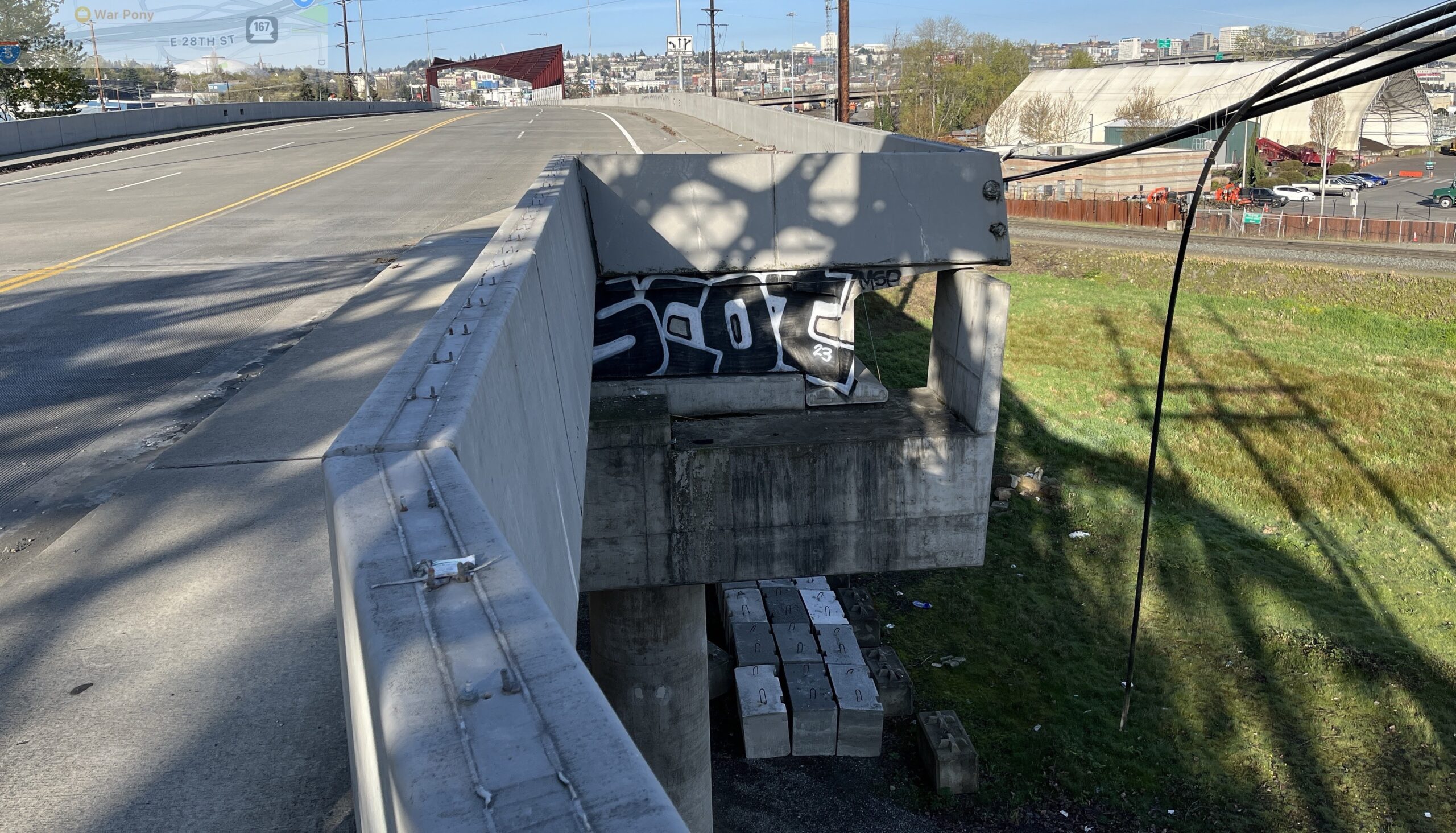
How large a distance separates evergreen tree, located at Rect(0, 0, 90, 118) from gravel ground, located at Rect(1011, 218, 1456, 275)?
1635 inches

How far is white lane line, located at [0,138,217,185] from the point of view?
24855mm

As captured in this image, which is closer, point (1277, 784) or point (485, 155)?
point (1277, 784)

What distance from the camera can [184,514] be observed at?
646 cm

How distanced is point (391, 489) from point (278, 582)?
263 centimetres

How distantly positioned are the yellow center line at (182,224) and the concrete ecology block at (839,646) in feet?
40.3

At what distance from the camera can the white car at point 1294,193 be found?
63.6 m

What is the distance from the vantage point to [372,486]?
3.43 meters

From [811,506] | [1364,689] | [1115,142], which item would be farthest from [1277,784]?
[1115,142]

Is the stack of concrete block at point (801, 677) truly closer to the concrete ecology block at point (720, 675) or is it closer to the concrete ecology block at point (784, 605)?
the concrete ecology block at point (784, 605)

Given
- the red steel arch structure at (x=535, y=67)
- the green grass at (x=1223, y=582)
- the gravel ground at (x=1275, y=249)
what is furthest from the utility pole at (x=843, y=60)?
the red steel arch structure at (x=535, y=67)

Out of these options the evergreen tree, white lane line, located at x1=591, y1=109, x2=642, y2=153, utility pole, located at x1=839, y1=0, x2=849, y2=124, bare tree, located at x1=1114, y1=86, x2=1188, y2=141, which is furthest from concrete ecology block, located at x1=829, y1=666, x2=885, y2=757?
bare tree, located at x1=1114, y1=86, x2=1188, y2=141

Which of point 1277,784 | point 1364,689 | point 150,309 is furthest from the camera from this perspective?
point 1364,689

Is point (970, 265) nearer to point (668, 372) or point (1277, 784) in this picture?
point (668, 372)

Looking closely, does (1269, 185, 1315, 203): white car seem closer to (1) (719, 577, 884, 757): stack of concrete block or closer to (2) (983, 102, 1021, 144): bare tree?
(2) (983, 102, 1021, 144): bare tree
